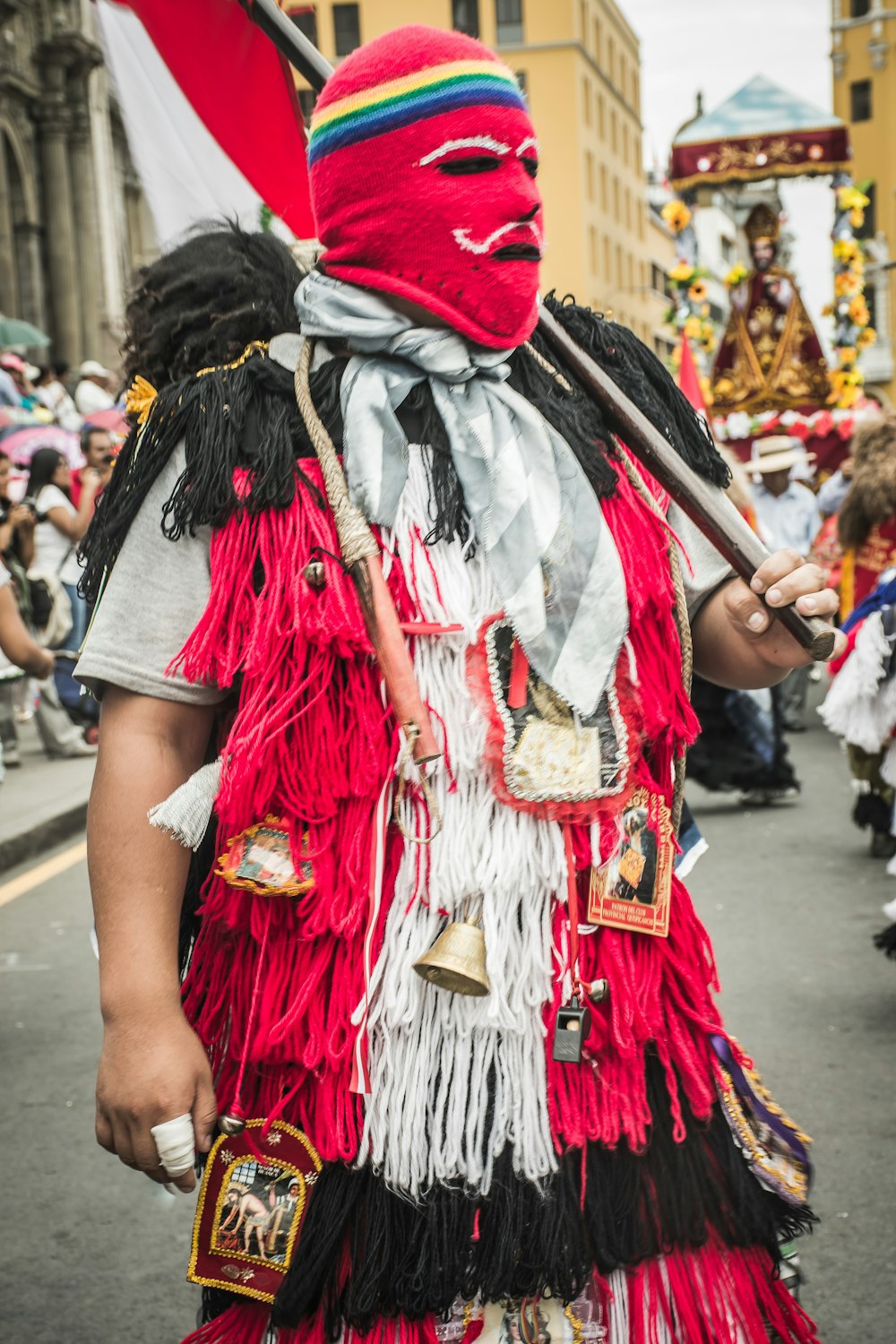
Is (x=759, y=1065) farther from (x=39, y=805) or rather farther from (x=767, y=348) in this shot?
(x=767, y=348)

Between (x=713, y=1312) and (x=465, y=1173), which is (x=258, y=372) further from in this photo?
(x=713, y=1312)

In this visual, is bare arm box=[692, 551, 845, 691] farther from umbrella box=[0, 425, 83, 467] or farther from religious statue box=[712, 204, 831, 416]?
religious statue box=[712, 204, 831, 416]

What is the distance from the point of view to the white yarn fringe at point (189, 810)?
1.76 meters

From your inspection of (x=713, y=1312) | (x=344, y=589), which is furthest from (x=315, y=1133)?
(x=344, y=589)

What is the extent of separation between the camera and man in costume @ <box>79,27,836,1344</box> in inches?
69.4

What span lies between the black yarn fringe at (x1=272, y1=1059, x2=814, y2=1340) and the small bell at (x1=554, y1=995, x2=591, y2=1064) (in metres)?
0.13

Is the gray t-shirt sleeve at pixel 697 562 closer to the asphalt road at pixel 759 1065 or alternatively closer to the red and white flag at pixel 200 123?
the red and white flag at pixel 200 123

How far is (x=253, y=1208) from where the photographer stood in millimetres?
1822

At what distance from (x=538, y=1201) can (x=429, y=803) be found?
1.59ft

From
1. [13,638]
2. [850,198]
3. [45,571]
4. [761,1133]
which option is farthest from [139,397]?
[850,198]

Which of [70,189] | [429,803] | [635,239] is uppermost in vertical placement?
[635,239]

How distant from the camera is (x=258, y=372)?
1899 mm

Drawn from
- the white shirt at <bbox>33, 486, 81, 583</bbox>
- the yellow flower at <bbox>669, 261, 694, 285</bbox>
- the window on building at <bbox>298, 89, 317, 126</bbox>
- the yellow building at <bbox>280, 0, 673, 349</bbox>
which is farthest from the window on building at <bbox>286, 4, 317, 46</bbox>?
the yellow building at <bbox>280, 0, 673, 349</bbox>

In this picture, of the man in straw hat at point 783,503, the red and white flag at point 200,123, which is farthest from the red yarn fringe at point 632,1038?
the man in straw hat at point 783,503
